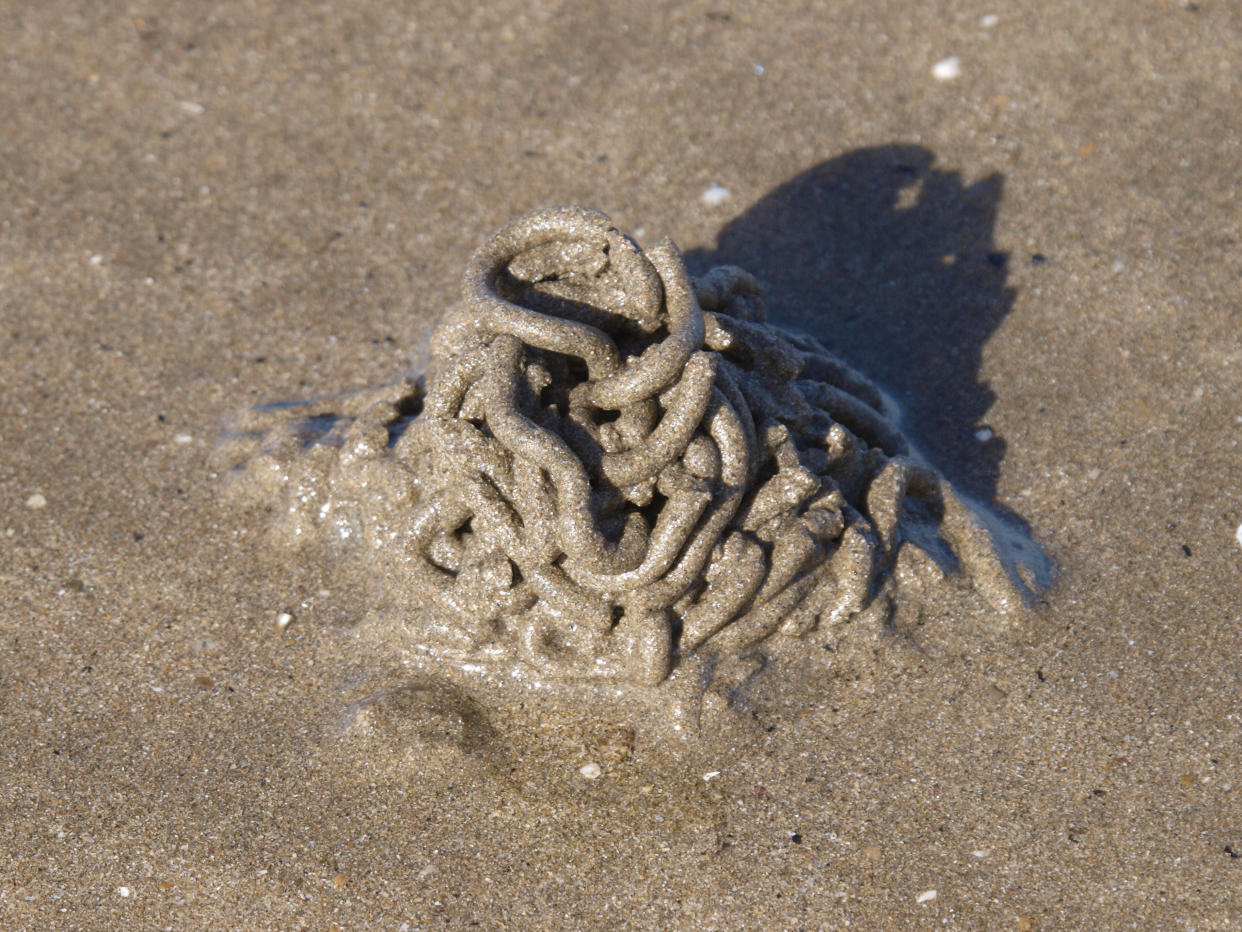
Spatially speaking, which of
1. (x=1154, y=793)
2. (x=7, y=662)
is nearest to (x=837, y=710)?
(x=1154, y=793)

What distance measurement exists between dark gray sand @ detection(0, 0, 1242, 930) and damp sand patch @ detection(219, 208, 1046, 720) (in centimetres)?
13

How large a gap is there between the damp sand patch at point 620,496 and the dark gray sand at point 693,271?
0.13 m

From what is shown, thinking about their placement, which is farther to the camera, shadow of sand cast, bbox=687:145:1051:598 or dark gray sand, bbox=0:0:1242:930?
shadow of sand cast, bbox=687:145:1051:598

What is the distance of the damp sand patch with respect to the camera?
292 centimetres

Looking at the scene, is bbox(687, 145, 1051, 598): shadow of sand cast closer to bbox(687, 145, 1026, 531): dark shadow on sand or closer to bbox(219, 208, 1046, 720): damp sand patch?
bbox(687, 145, 1026, 531): dark shadow on sand

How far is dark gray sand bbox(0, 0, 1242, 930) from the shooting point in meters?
2.88

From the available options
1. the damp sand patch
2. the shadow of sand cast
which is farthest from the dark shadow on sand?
the damp sand patch

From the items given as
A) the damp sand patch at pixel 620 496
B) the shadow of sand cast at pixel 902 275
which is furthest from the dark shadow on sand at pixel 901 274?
the damp sand patch at pixel 620 496

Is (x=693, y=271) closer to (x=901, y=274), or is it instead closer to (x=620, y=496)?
(x=901, y=274)

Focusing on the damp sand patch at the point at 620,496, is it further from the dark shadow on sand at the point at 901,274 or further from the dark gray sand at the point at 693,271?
the dark shadow on sand at the point at 901,274

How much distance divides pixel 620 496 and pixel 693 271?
1.70 metres

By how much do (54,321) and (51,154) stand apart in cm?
108

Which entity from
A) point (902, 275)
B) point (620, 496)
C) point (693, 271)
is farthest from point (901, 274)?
point (620, 496)

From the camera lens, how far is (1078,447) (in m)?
3.81
